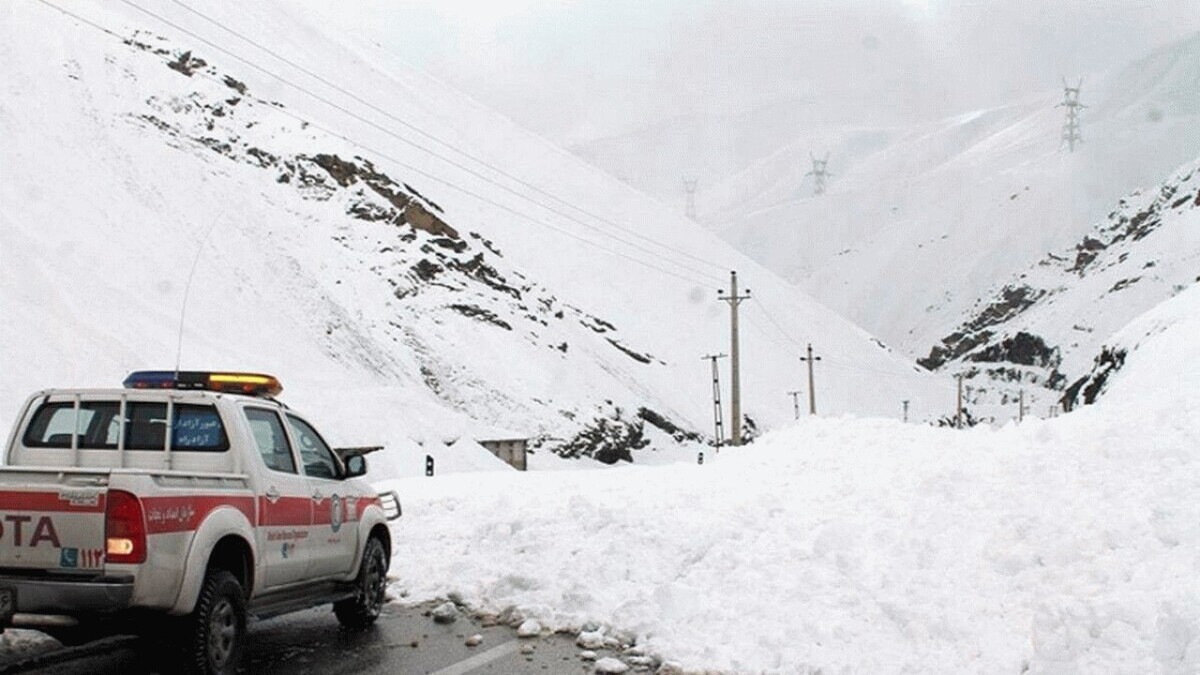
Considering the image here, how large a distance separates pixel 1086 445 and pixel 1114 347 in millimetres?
20263

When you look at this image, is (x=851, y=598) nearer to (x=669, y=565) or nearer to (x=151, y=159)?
(x=669, y=565)

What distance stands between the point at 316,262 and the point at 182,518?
56630mm

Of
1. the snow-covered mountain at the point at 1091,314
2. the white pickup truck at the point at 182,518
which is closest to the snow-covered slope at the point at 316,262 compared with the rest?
the white pickup truck at the point at 182,518

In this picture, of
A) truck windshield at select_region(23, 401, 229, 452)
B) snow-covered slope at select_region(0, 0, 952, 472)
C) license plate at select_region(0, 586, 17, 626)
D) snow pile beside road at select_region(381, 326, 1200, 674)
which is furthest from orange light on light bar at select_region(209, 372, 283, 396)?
snow-covered slope at select_region(0, 0, 952, 472)

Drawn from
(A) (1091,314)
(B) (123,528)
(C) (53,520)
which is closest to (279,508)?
(B) (123,528)

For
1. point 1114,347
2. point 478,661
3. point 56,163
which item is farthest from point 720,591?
point 56,163

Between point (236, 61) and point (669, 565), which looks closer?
point (669, 565)

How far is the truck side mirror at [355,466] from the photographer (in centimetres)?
932

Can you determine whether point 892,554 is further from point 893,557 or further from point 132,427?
point 132,427

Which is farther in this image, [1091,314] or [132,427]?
[1091,314]

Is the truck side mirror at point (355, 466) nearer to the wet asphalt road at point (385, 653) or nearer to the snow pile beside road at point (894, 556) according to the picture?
the wet asphalt road at point (385, 653)

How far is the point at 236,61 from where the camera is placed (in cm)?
9488

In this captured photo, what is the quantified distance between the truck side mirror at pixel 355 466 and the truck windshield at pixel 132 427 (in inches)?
60.6

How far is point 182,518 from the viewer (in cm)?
681
